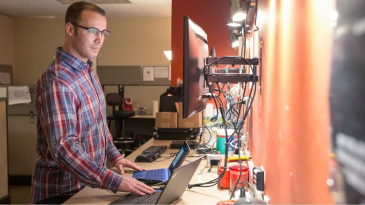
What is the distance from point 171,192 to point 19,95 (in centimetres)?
451

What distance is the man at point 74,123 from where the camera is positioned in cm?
151

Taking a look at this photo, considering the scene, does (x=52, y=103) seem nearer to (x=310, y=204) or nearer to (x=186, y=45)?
(x=186, y=45)

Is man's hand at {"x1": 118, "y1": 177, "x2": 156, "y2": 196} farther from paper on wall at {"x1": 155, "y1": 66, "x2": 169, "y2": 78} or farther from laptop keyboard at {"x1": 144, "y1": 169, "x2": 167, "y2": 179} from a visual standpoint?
paper on wall at {"x1": 155, "y1": 66, "x2": 169, "y2": 78}

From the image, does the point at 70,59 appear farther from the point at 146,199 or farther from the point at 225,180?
the point at 225,180

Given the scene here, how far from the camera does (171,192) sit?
1.38 metres

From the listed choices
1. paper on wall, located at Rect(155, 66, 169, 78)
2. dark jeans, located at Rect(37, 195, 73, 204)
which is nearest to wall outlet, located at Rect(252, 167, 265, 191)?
dark jeans, located at Rect(37, 195, 73, 204)

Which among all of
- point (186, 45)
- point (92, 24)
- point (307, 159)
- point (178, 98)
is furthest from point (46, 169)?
point (178, 98)

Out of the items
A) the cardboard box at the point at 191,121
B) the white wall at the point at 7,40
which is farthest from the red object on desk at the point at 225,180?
the white wall at the point at 7,40

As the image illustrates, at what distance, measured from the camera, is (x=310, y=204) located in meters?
0.78

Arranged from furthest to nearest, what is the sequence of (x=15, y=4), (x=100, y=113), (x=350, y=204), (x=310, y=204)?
(x=15, y=4), (x=100, y=113), (x=310, y=204), (x=350, y=204)

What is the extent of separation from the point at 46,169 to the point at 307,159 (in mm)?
1261

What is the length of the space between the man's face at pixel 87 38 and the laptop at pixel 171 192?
0.72m

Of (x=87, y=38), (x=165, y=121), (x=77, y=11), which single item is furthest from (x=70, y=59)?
(x=165, y=121)

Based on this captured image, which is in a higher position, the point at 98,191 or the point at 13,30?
the point at 13,30
